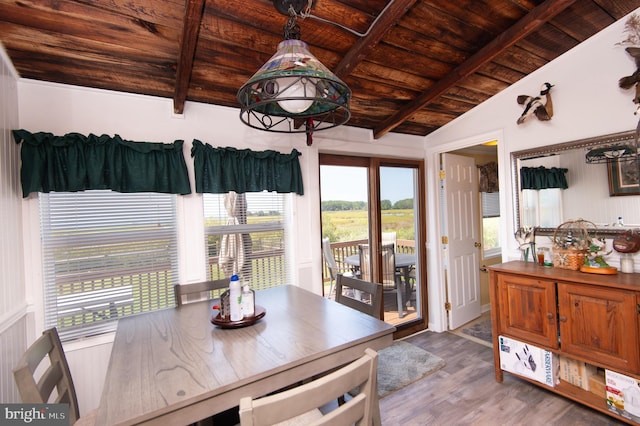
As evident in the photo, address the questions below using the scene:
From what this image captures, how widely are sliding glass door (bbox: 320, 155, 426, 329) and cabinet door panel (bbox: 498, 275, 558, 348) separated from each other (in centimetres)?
122

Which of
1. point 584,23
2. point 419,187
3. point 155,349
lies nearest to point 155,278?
point 155,349

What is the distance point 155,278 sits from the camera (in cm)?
215

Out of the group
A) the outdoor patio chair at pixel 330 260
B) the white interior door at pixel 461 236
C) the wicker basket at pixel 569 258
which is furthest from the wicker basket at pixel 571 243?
the outdoor patio chair at pixel 330 260

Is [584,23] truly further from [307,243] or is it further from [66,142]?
[66,142]

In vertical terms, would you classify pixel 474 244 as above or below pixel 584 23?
below

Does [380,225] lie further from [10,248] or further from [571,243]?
[10,248]

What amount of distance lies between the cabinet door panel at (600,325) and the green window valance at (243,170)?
83.5 inches

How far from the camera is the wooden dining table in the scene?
0.98 m

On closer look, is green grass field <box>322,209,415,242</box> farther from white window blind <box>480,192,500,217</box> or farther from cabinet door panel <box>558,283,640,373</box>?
cabinet door panel <box>558,283,640,373</box>

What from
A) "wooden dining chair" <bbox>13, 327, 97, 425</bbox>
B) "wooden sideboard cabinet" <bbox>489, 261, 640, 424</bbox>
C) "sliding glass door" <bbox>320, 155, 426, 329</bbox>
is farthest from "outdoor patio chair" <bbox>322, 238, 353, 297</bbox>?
"wooden dining chair" <bbox>13, 327, 97, 425</bbox>

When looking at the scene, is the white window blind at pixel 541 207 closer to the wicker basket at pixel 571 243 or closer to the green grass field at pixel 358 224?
the wicker basket at pixel 571 243

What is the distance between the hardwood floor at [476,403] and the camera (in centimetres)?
202

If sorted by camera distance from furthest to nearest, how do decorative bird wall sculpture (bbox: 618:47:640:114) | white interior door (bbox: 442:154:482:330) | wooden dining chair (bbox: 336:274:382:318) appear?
1. white interior door (bbox: 442:154:482:330)
2. decorative bird wall sculpture (bbox: 618:47:640:114)
3. wooden dining chair (bbox: 336:274:382:318)

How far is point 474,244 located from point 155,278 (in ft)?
11.8
